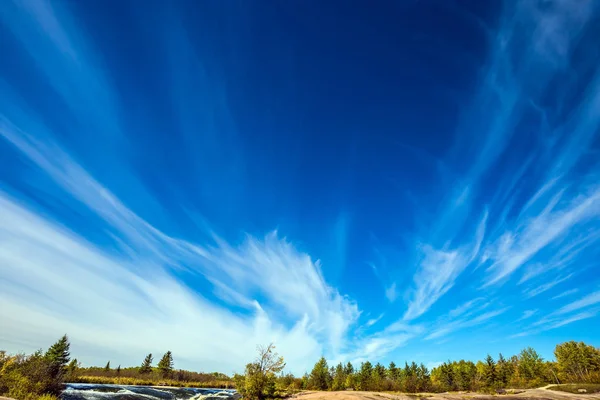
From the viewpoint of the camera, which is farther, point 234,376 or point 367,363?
point 367,363

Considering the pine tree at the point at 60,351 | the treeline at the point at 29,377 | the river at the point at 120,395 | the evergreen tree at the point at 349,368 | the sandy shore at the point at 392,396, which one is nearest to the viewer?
the treeline at the point at 29,377

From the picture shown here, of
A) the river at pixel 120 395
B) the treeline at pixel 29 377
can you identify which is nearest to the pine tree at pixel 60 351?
the river at pixel 120 395

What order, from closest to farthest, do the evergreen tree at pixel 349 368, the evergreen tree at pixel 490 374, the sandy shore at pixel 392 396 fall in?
the sandy shore at pixel 392 396 < the evergreen tree at pixel 490 374 < the evergreen tree at pixel 349 368

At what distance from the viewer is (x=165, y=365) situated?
11112cm

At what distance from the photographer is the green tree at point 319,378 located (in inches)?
3019

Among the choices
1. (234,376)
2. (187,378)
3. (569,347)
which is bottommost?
(187,378)

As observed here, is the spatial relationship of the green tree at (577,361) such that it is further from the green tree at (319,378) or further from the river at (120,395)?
the river at (120,395)

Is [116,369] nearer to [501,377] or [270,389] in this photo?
[270,389]

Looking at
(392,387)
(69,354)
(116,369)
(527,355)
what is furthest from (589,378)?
(116,369)

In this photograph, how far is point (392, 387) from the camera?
7744 cm

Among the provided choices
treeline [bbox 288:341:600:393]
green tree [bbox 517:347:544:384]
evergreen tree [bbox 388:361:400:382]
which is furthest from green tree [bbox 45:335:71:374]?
green tree [bbox 517:347:544:384]

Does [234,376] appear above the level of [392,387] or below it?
above

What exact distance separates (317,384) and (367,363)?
48.8 metres

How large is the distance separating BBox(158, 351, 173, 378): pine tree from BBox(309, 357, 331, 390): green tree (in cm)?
6440
